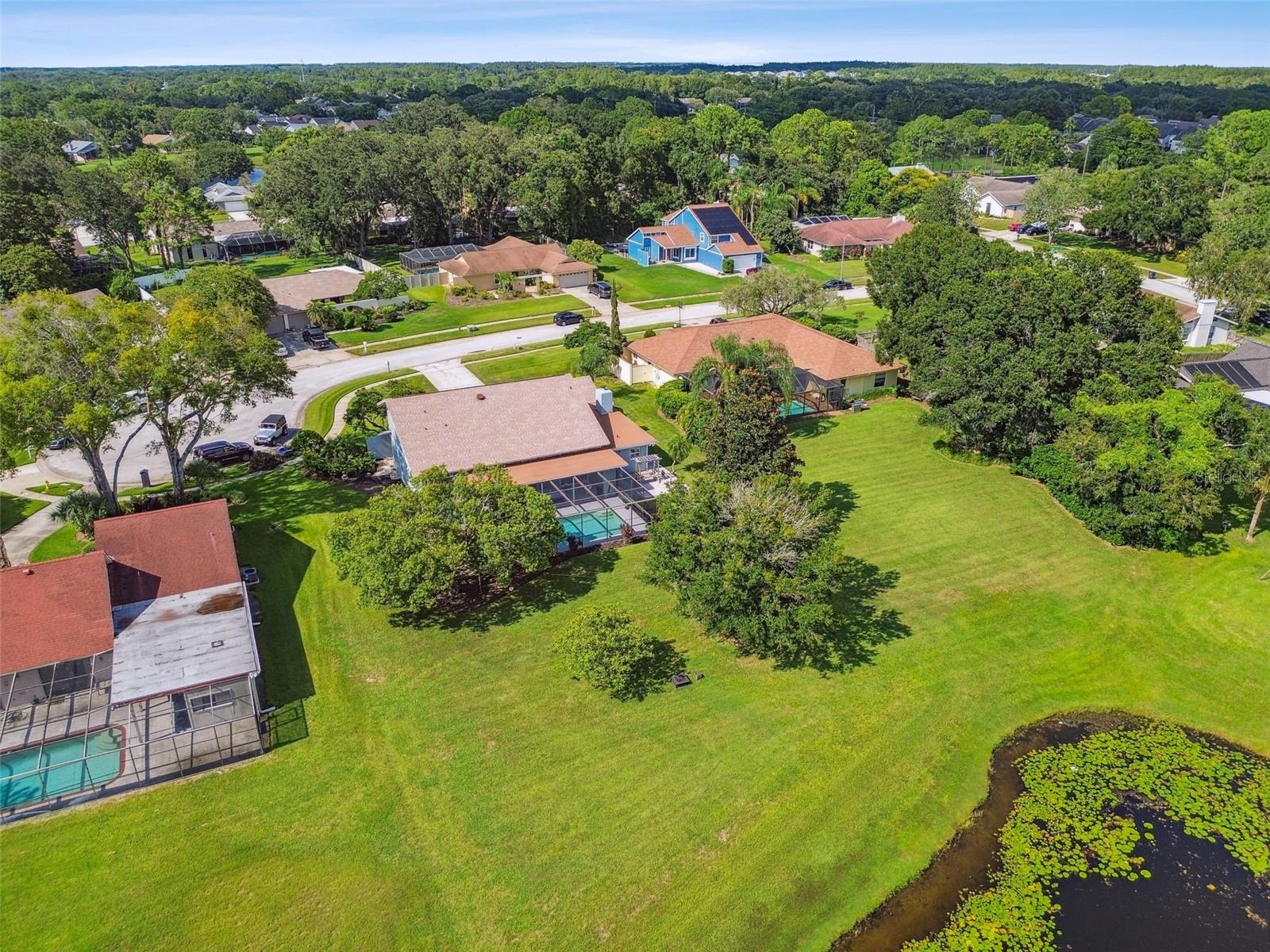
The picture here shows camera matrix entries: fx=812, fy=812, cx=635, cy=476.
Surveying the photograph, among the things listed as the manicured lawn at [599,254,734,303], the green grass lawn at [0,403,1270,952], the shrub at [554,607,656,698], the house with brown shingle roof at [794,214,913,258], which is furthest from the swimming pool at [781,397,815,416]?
the house with brown shingle roof at [794,214,913,258]

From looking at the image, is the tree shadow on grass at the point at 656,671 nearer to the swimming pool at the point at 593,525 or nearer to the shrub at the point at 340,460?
the swimming pool at the point at 593,525

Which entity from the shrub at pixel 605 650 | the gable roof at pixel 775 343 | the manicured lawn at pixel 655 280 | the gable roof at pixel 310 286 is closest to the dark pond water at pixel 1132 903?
the shrub at pixel 605 650

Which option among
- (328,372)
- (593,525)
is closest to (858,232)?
(328,372)

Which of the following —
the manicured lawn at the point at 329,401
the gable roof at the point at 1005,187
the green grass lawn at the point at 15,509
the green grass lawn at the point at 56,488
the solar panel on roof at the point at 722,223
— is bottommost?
the green grass lawn at the point at 56,488

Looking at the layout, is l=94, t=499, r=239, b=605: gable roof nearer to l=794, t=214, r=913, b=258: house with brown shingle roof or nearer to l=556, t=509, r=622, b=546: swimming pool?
l=556, t=509, r=622, b=546: swimming pool

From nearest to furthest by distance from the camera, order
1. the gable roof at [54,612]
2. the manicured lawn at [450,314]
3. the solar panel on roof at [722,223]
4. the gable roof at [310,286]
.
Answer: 1. the gable roof at [54,612]
2. the manicured lawn at [450,314]
3. the gable roof at [310,286]
4. the solar panel on roof at [722,223]

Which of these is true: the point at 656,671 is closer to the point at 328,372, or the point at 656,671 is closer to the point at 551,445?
the point at 551,445

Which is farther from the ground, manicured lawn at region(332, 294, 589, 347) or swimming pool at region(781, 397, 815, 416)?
swimming pool at region(781, 397, 815, 416)
